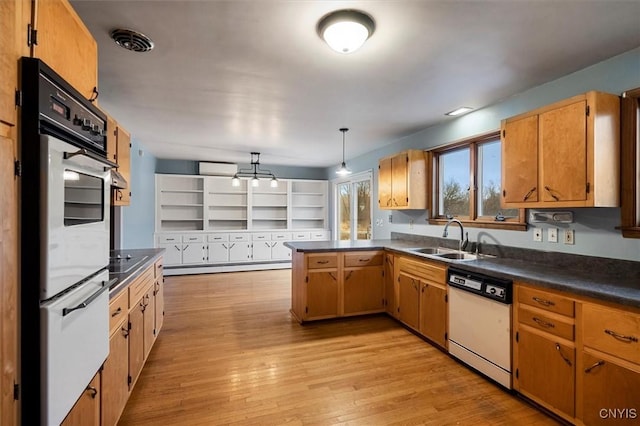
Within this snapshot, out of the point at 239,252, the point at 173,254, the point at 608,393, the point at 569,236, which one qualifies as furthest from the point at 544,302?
the point at 173,254

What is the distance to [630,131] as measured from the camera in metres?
2.07

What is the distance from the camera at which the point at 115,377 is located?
68.8 inches

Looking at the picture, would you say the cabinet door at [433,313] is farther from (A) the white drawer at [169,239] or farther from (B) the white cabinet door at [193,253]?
(A) the white drawer at [169,239]

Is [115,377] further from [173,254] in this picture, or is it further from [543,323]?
[173,254]

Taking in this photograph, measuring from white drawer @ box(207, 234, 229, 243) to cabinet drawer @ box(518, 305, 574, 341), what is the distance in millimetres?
5524

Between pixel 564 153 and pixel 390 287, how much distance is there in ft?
7.39

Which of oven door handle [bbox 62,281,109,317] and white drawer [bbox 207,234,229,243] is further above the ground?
oven door handle [bbox 62,281,109,317]

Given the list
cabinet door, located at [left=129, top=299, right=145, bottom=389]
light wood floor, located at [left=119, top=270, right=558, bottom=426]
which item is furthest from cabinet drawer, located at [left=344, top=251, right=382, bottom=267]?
cabinet door, located at [left=129, top=299, right=145, bottom=389]

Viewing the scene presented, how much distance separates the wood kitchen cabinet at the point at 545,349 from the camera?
186cm

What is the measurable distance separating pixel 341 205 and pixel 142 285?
16.5 ft

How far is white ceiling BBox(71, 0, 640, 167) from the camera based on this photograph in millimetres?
1657

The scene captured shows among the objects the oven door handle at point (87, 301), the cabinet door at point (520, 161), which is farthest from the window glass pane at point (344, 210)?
the oven door handle at point (87, 301)

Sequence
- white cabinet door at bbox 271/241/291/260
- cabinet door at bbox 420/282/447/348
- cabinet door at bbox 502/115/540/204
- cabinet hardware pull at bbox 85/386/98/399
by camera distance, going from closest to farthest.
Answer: cabinet hardware pull at bbox 85/386/98/399 < cabinet door at bbox 502/115/540/204 < cabinet door at bbox 420/282/447/348 < white cabinet door at bbox 271/241/291/260

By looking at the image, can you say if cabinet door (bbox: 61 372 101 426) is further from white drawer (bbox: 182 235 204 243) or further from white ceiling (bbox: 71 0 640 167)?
white drawer (bbox: 182 235 204 243)
